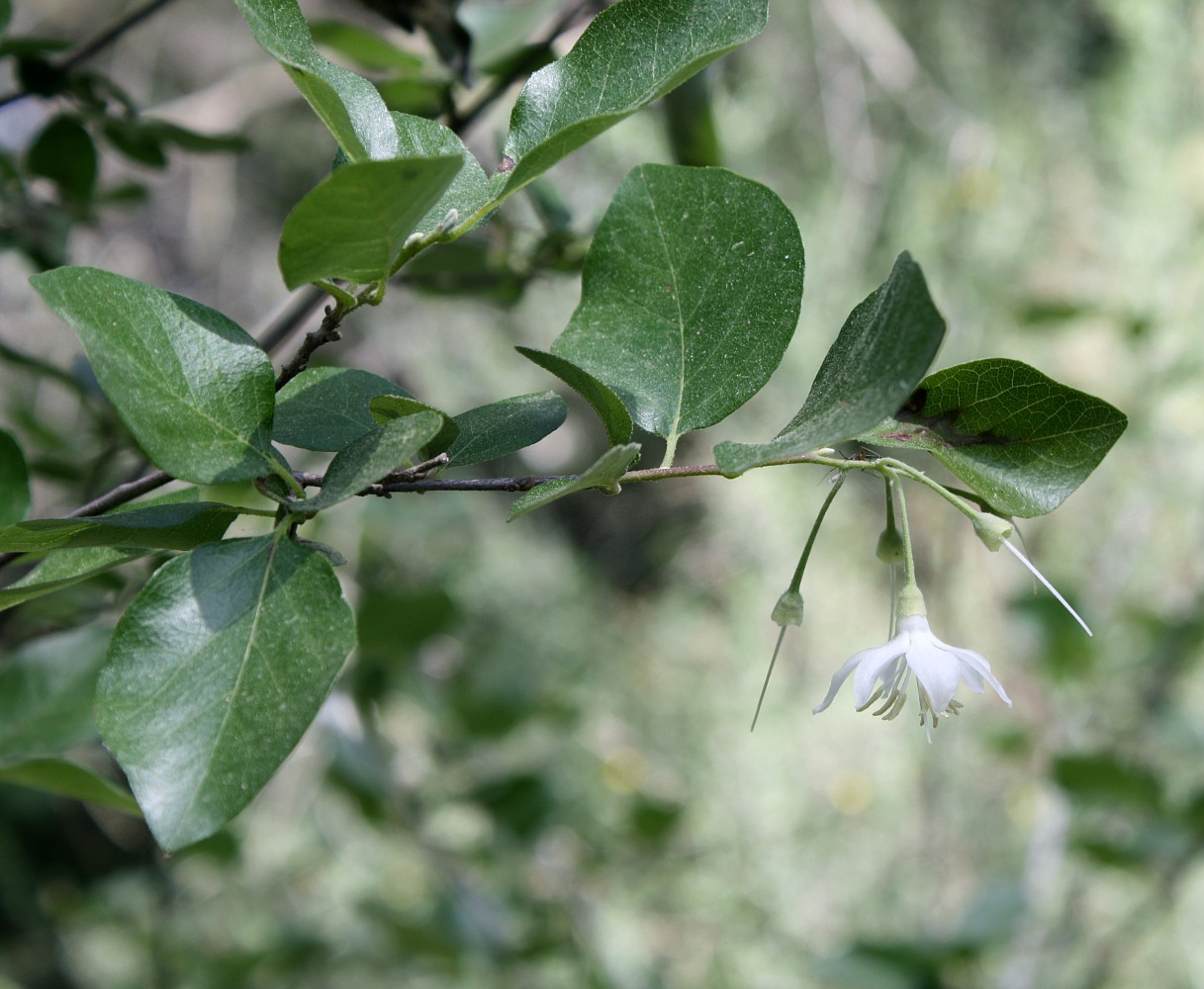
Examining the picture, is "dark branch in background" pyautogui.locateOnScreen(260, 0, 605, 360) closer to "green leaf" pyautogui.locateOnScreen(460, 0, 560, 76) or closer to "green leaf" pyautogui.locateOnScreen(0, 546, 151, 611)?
"green leaf" pyautogui.locateOnScreen(460, 0, 560, 76)

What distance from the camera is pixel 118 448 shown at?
0.62 m

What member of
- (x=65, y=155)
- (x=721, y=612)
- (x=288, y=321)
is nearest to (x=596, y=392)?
(x=288, y=321)

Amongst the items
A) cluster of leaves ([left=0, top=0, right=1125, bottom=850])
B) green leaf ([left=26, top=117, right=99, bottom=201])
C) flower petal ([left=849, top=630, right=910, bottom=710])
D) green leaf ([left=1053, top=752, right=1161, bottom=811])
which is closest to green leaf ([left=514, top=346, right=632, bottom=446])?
cluster of leaves ([left=0, top=0, right=1125, bottom=850])

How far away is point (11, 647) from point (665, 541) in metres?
2.18

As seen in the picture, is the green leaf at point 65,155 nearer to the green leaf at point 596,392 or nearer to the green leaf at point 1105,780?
the green leaf at point 596,392

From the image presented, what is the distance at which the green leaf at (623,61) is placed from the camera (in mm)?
251

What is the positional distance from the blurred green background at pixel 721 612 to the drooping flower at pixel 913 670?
0.38 metres

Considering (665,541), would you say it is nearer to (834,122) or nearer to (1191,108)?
(834,122)

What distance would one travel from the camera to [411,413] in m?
0.27

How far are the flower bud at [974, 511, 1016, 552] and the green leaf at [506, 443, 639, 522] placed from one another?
11 cm

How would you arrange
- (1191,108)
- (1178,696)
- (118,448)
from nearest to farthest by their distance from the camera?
(118,448) < (1178,696) < (1191,108)

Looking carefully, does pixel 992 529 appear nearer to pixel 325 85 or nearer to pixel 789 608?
pixel 789 608

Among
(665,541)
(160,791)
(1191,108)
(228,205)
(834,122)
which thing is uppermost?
(160,791)

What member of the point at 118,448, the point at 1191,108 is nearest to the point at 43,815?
the point at 118,448
